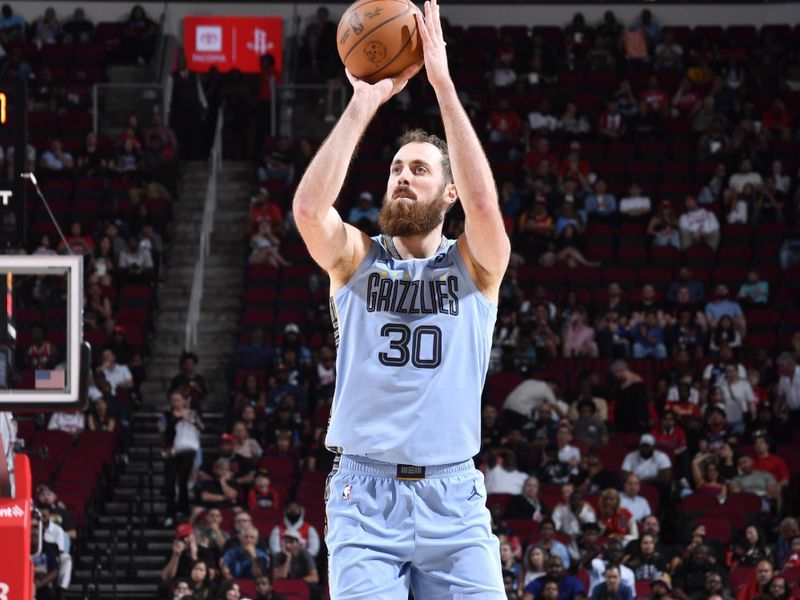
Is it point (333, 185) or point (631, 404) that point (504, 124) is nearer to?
point (631, 404)

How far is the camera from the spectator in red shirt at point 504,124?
753 inches

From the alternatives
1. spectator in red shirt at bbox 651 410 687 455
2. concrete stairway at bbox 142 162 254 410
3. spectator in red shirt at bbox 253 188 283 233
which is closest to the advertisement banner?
concrete stairway at bbox 142 162 254 410

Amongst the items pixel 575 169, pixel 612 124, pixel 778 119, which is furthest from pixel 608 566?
pixel 778 119

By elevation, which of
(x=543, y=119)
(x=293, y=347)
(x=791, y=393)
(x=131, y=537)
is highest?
(x=543, y=119)

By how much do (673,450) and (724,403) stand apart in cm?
96

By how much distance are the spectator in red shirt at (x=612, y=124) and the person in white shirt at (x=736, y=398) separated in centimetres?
566

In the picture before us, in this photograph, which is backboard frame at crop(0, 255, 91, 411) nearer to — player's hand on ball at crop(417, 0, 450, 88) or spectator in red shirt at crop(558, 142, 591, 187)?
player's hand on ball at crop(417, 0, 450, 88)

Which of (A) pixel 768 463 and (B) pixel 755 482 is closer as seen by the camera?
(B) pixel 755 482

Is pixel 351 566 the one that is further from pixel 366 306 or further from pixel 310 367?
pixel 310 367

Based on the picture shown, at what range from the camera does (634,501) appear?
12.9m

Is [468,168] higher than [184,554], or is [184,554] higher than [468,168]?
[468,168]

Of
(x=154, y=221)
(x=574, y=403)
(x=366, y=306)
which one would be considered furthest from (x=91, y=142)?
(x=366, y=306)

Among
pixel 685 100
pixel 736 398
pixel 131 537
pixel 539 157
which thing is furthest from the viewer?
pixel 685 100

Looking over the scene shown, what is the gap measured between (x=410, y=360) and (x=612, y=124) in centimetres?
1552
